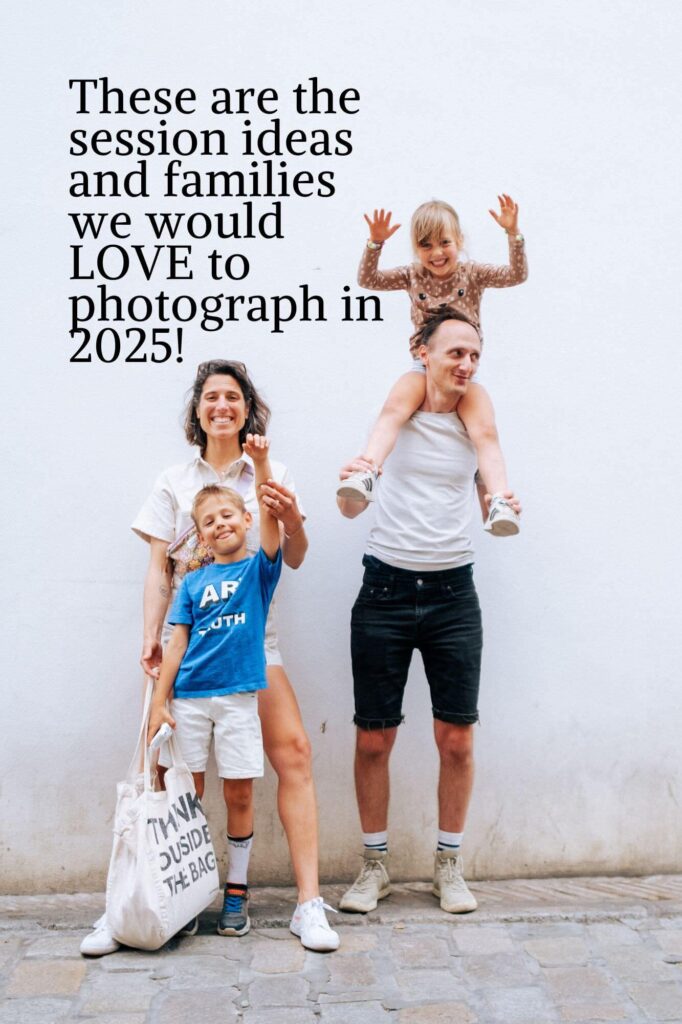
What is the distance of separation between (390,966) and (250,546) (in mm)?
1423

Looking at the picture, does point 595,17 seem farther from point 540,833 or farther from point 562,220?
point 540,833

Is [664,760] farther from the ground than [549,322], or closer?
closer

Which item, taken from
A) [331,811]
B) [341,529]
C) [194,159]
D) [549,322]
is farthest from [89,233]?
[331,811]

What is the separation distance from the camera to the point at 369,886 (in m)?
4.01

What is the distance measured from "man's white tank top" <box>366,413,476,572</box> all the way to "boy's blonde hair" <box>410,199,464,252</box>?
0.64 metres

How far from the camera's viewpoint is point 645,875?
4.32 meters

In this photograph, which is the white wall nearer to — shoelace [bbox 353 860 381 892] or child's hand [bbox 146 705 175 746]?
shoelace [bbox 353 860 381 892]

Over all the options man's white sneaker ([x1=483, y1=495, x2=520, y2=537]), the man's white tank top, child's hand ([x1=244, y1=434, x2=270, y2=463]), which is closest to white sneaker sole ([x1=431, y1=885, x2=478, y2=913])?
the man's white tank top

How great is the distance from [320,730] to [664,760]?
1340 mm

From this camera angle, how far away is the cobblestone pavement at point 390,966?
3.23 m

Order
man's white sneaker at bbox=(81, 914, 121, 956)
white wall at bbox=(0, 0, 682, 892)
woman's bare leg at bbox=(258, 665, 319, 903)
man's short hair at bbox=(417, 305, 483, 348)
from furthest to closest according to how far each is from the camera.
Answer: white wall at bbox=(0, 0, 682, 892) < man's short hair at bbox=(417, 305, 483, 348) < woman's bare leg at bbox=(258, 665, 319, 903) < man's white sneaker at bbox=(81, 914, 121, 956)

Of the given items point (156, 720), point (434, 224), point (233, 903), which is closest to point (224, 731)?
point (156, 720)

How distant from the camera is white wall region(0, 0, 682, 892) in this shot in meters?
4.14

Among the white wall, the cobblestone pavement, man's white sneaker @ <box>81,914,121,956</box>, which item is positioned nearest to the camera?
the cobblestone pavement
